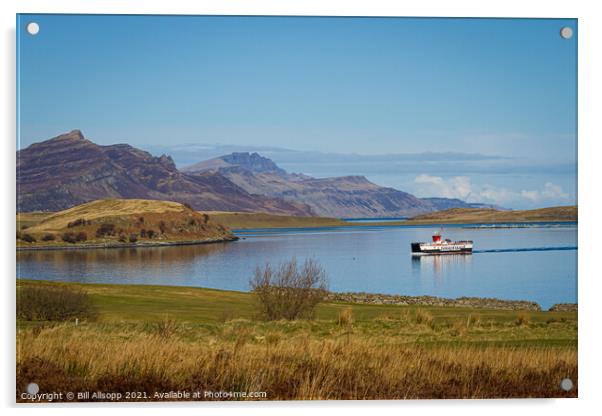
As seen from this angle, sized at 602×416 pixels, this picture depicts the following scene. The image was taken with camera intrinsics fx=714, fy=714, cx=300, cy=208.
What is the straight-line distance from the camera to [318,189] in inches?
324

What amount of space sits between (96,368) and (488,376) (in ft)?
11.6

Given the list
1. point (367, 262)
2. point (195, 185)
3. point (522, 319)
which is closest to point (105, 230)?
point (195, 185)

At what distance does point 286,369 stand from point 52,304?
261 cm

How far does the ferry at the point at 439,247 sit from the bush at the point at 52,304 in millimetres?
3842

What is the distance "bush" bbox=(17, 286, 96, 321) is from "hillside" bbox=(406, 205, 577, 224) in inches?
151

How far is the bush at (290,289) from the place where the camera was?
796 cm

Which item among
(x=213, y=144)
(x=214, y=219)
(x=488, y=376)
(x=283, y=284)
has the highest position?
(x=213, y=144)

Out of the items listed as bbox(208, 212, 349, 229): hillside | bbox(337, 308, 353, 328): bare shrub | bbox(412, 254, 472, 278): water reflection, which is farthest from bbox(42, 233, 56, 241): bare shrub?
bbox(412, 254, 472, 278): water reflection

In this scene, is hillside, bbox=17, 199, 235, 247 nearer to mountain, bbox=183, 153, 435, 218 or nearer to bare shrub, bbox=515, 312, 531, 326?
mountain, bbox=183, 153, 435, 218

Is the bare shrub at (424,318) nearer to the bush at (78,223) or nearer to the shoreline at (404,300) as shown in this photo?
the shoreline at (404,300)

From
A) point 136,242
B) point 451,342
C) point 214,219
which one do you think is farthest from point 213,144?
point 451,342

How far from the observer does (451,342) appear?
709 centimetres

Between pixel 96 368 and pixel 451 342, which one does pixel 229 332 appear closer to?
pixel 96 368

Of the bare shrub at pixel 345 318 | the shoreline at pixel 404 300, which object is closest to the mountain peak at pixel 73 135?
the shoreline at pixel 404 300
